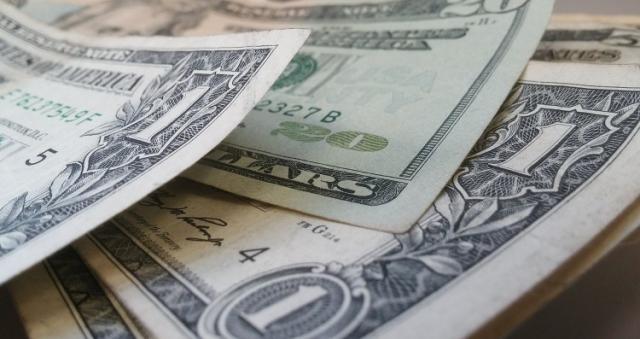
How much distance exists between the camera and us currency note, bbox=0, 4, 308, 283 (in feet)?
0.99

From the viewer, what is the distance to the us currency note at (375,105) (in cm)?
33

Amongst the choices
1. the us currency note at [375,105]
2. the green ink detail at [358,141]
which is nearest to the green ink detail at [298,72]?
the us currency note at [375,105]

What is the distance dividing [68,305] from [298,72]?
0.89 ft

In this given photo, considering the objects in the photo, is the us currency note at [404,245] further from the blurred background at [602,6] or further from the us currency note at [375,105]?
the blurred background at [602,6]

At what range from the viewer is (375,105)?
42 cm

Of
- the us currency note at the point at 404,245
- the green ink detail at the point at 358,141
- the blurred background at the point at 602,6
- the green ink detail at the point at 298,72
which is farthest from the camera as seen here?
the blurred background at the point at 602,6

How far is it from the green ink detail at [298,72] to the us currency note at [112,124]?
0.30 feet

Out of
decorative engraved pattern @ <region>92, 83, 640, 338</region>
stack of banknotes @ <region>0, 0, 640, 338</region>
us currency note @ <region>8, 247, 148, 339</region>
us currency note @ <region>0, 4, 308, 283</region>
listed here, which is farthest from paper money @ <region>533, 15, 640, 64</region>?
us currency note @ <region>8, 247, 148, 339</region>

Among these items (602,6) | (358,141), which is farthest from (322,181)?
(602,6)

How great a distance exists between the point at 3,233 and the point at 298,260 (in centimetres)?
15

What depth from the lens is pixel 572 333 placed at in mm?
281

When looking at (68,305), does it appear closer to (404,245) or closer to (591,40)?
(404,245)

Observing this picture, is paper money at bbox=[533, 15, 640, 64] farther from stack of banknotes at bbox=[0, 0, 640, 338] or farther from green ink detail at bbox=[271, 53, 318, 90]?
green ink detail at bbox=[271, 53, 318, 90]

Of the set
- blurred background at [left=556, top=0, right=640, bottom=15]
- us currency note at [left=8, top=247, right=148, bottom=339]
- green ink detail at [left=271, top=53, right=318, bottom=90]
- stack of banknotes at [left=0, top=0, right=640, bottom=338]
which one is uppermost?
blurred background at [left=556, top=0, right=640, bottom=15]
